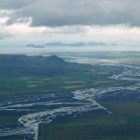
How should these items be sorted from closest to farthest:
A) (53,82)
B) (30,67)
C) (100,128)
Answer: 1. (100,128)
2. (53,82)
3. (30,67)

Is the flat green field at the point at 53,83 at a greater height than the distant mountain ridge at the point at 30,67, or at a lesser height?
lesser

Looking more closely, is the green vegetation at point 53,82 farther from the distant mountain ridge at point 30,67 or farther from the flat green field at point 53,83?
the distant mountain ridge at point 30,67

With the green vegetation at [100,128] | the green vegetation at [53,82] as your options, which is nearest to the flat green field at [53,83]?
the green vegetation at [53,82]

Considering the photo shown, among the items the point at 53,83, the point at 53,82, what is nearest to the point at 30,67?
the point at 53,82

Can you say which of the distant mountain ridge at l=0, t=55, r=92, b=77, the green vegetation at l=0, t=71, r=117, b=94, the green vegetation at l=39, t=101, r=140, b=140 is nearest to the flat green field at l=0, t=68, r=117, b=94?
the green vegetation at l=0, t=71, r=117, b=94

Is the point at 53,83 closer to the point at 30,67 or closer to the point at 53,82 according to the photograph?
the point at 53,82

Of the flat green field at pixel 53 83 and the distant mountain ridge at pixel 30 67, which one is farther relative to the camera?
the distant mountain ridge at pixel 30 67

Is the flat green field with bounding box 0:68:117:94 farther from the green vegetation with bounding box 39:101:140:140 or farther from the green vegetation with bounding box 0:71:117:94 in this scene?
the green vegetation with bounding box 39:101:140:140
